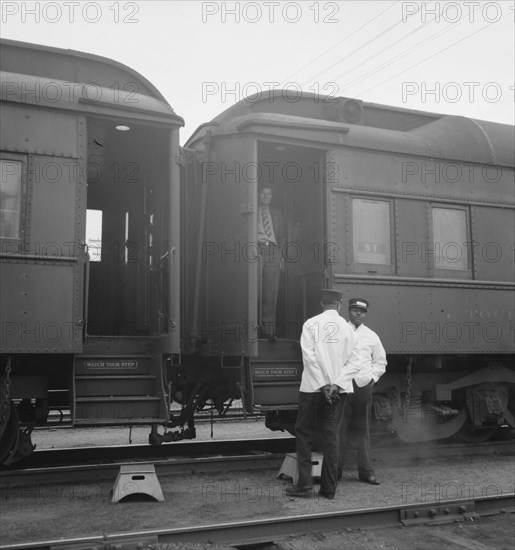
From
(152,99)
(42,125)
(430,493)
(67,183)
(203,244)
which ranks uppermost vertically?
(152,99)

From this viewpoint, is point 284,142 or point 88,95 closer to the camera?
point 88,95

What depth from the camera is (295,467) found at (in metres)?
6.59

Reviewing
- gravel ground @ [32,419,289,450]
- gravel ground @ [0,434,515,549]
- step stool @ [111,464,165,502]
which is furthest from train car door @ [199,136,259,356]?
gravel ground @ [32,419,289,450]

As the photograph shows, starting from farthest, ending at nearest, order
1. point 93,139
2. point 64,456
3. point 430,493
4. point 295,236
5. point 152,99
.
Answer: point 295,236 < point 64,456 < point 93,139 < point 152,99 < point 430,493

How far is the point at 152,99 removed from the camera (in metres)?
6.84

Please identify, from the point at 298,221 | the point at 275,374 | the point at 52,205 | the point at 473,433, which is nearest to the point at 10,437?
the point at 52,205

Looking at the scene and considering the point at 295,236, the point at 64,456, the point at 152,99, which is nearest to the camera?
the point at 152,99

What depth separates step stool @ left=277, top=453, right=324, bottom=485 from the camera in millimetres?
6465

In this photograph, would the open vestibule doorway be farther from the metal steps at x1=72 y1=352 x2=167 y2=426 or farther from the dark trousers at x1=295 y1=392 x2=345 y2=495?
the metal steps at x1=72 y1=352 x2=167 y2=426

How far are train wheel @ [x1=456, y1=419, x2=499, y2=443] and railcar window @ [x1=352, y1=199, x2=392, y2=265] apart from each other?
265 centimetres

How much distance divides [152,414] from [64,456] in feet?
6.61

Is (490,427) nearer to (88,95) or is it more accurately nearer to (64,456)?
(64,456)

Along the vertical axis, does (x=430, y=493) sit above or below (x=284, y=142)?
below

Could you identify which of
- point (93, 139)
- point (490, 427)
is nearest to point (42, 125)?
point (93, 139)
